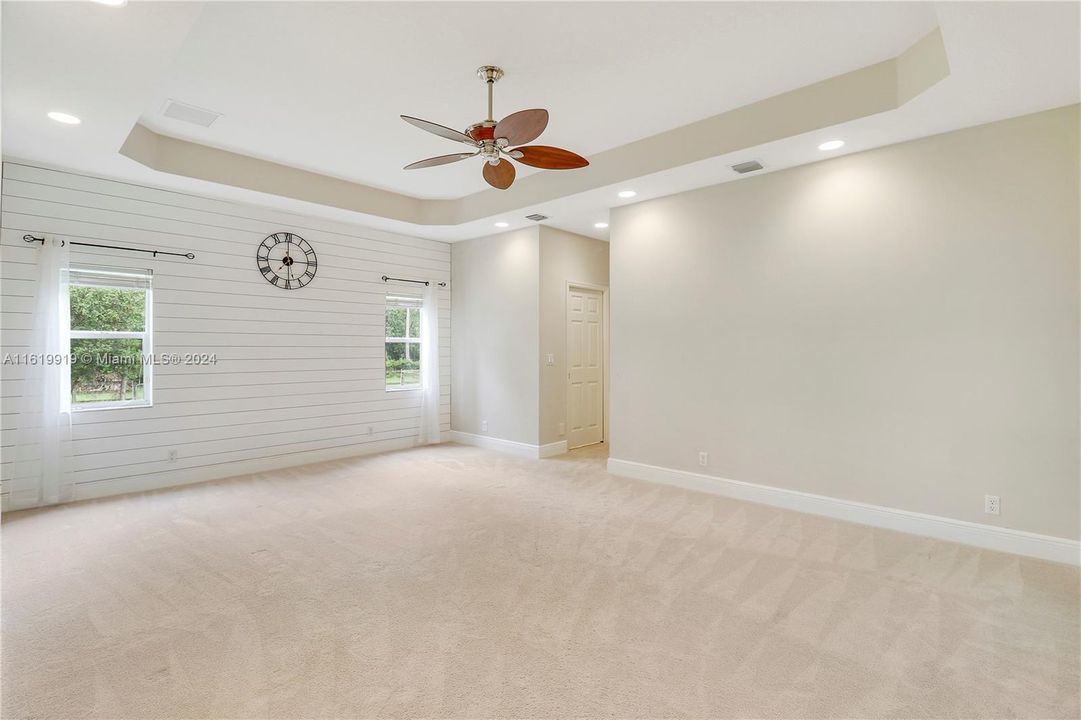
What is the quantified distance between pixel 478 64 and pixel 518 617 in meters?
3.10

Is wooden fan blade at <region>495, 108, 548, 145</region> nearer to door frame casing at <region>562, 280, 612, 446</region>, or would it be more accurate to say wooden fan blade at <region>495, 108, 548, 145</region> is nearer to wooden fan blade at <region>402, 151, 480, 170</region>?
wooden fan blade at <region>402, 151, 480, 170</region>

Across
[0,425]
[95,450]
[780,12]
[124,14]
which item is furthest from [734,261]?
[0,425]

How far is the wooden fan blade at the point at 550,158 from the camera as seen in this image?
321 cm

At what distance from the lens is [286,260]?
5.52 meters

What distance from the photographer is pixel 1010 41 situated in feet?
8.00

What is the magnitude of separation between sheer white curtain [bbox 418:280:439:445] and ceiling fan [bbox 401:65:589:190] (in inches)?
136

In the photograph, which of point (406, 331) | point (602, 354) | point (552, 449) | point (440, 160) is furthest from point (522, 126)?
point (602, 354)

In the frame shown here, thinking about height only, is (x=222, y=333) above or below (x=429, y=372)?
above

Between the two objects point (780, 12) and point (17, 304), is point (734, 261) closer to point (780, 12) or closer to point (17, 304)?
point (780, 12)

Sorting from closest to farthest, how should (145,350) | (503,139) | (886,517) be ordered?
(503,139) < (886,517) < (145,350)

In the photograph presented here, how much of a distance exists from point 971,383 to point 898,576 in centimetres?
143

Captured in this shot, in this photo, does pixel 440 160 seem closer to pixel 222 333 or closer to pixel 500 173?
pixel 500 173

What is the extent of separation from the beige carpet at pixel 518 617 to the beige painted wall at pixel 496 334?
89.6 inches

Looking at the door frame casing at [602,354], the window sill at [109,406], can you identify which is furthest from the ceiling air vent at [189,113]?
the door frame casing at [602,354]
